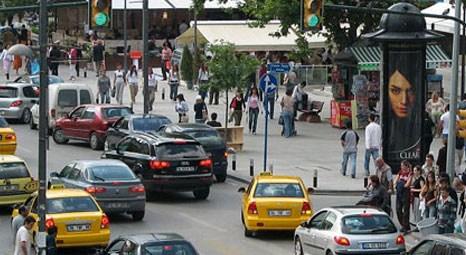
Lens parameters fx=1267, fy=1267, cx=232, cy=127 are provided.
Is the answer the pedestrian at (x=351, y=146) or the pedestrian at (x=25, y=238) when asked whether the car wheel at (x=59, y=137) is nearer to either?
the pedestrian at (x=351, y=146)

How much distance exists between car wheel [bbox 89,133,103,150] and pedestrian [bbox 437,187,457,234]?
1952 centimetres

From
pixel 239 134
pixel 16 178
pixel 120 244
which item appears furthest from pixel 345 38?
pixel 120 244

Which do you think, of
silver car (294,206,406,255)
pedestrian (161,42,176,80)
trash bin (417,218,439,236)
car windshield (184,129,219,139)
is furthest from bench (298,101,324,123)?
silver car (294,206,406,255)

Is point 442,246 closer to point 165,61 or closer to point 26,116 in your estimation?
point 26,116

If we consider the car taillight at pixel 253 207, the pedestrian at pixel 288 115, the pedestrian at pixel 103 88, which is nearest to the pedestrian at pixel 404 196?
the car taillight at pixel 253 207

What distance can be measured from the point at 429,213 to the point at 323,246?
3.99 meters

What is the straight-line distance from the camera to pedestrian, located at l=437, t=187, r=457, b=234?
25.5 metres

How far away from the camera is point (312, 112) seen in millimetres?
51031

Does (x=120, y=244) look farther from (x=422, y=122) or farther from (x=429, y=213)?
(x=422, y=122)

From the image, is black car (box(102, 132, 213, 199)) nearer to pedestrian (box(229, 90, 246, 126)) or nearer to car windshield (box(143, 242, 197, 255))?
car windshield (box(143, 242, 197, 255))

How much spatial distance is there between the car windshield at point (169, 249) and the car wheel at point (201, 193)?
12.6 m

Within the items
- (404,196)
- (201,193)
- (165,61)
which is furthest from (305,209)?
(165,61)

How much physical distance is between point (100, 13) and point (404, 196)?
28.0ft

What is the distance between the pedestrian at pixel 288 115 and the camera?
150 feet
